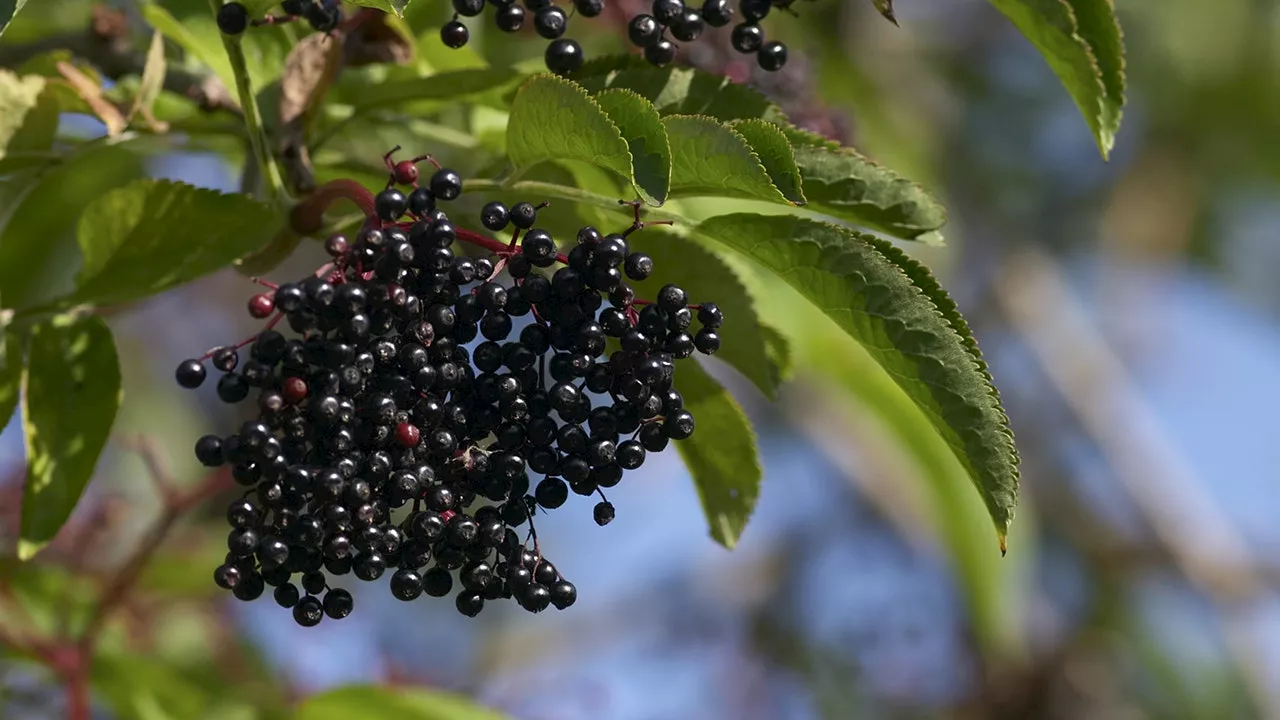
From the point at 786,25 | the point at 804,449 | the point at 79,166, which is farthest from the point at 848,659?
the point at 79,166

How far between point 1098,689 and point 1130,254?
2.03 meters

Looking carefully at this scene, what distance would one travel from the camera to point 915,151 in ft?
12.1

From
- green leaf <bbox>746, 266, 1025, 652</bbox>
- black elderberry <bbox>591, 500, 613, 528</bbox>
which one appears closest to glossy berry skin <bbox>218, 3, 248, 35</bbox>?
black elderberry <bbox>591, 500, 613, 528</bbox>

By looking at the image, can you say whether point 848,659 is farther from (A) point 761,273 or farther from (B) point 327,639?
(A) point 761,273


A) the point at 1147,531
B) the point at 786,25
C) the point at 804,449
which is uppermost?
the point at 786,25

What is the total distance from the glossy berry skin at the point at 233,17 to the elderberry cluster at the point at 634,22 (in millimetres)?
214

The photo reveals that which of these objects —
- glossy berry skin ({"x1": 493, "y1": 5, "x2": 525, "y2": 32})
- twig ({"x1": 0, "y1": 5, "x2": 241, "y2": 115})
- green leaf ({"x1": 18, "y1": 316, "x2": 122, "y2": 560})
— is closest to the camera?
glossy berry skin ({"x1": 493, "y1": 5, "x2": 525, "y2": 32})

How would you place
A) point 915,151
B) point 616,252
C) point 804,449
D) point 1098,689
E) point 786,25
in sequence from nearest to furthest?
point 616,252 → point 786,25 → point 915,151 → point 1098,689 → point 804,449

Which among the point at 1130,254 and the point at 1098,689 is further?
the point at 1130,254

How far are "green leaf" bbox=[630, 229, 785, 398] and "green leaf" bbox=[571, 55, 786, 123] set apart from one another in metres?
0.15

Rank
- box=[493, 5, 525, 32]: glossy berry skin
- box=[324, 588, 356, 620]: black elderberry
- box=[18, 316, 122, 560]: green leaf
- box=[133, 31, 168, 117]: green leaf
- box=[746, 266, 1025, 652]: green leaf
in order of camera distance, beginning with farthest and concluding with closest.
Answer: box=[746, 266, 1025, 652]: green leaf → box=[133, 31, 168, 117]: green leaf → box=[18, 316, 122, 560]: green leaf → box=[493, 5, 525, 32]: glossy berry skin → box=[324, 588, 356, 620]: black elderberry

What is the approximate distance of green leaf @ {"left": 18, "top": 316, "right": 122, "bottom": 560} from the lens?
1.45 m

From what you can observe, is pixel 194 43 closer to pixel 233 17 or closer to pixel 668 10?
pixel 233 17

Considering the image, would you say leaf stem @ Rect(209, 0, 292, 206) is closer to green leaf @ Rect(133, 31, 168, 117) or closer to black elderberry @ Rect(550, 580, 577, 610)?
green leaf @ Rect(133, 31, 168, 117)
